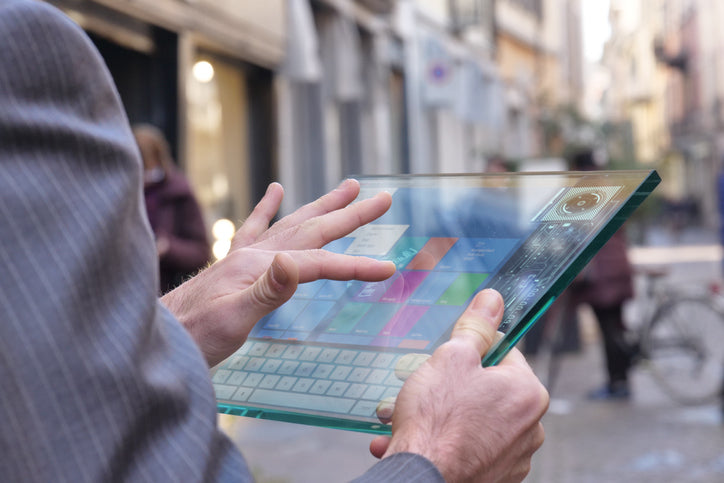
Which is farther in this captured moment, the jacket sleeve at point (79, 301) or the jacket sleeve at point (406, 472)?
the jacket sleeve at point (406, 472)

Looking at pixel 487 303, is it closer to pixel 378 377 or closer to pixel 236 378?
pixel 378 377

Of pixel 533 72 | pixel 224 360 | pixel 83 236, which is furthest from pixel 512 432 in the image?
pixel 533 72

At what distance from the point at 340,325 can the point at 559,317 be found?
584cm

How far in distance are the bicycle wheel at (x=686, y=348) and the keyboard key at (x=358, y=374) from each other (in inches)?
222

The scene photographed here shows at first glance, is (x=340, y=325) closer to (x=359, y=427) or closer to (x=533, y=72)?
(x=359, y=427)

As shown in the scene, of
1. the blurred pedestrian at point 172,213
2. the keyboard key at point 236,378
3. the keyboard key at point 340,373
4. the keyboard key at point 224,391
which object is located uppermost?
the keyboard key at point 340,373

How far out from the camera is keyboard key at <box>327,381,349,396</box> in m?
1.11

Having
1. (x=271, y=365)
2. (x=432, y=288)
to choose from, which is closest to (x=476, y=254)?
(x=432, y=288)

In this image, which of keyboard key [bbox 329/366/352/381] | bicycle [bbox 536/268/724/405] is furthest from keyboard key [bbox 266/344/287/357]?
bicycle [bbox 536/268/724/405]

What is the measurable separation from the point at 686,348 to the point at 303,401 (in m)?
5.94

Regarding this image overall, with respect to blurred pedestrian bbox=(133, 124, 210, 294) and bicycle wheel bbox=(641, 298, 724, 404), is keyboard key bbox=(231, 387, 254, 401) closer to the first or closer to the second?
blurred pedestrian bbox=(133, 124, 210, 294)

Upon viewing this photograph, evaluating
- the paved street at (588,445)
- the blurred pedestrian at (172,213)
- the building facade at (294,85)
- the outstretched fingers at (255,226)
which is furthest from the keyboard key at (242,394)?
the building facade at (294,85)

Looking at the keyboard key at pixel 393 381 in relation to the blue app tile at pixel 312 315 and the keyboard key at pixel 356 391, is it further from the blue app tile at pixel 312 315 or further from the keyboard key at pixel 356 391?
the blue app tile at pixel 312 315

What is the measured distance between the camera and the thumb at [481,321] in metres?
1.06
